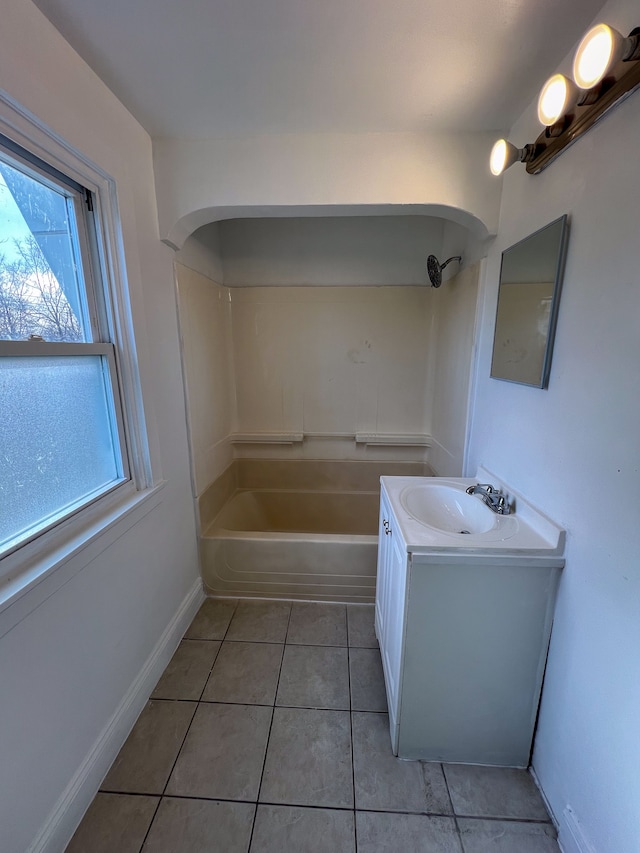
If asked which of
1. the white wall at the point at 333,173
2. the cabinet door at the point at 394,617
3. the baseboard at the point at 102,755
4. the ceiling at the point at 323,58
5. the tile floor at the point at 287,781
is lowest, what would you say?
the tile floor at the point at 287,781

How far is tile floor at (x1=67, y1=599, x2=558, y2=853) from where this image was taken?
1022 millimetres

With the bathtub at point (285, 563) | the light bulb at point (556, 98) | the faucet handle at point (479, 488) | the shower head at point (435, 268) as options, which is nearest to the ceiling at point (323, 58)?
the light bulb at point (556, 98)

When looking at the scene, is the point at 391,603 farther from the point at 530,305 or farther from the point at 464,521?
the point at 530,305

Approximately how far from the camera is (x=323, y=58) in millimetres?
1071

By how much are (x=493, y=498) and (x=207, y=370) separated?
1777 mm

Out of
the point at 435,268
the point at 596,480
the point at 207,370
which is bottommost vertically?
the point at 596,480

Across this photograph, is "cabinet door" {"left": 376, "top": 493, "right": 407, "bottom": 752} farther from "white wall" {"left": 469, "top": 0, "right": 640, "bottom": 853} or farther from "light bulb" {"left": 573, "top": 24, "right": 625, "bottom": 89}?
"light bulb" {"left": 573, "top": 24, "right": 625, "bottom": 89}

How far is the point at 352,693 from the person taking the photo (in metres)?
1.47

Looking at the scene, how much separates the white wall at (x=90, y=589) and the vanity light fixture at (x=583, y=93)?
53.8 inches

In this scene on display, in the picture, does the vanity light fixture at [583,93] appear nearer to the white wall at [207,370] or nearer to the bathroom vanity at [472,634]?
the bathroom vanity at [472,634]

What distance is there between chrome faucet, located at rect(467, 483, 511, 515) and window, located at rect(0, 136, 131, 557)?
4.73 ft

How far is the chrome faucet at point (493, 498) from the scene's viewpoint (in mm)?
1289

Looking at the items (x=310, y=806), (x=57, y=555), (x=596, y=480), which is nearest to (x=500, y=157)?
(x=596, y=480)

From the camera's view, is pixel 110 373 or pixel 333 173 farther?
pixel 333 173
